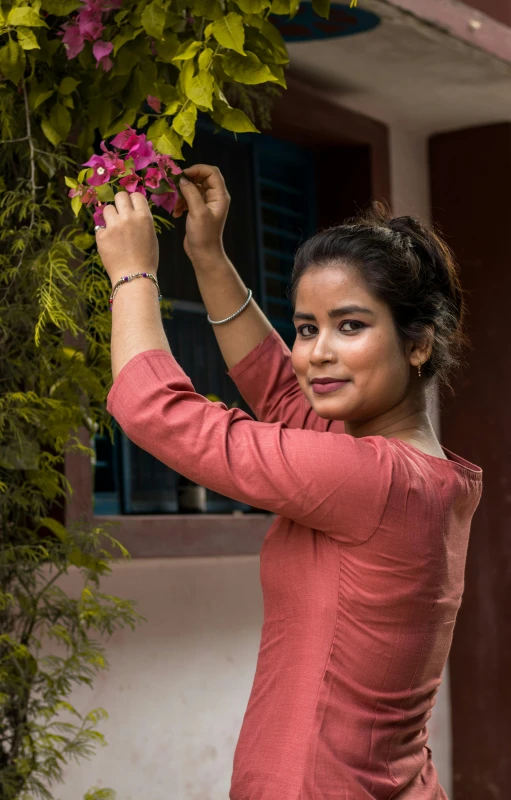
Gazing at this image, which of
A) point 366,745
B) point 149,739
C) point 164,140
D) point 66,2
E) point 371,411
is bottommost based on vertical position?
point 149,739

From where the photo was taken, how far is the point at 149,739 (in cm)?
338

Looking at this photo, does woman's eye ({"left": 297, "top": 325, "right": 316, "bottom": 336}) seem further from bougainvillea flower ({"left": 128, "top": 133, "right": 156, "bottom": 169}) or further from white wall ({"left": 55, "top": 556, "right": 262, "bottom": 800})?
white wall ({"left": 55, "top": 556, "right": 262, "bottom": 800})

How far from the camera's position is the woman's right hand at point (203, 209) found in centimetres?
202

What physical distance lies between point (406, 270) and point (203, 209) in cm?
41

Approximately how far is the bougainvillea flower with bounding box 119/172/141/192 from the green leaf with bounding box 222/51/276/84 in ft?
0.94

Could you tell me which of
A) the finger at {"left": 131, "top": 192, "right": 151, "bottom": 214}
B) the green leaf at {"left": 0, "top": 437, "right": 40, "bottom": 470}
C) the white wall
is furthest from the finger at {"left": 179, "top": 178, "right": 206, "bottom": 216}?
the white wall

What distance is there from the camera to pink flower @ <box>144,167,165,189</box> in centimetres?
188

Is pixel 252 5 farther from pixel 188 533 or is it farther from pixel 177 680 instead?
pixel 177 680

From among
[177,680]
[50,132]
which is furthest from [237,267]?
[50,132]

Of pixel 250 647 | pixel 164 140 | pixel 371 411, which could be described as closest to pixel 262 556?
pixel 371 411

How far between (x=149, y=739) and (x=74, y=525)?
1.00 meters

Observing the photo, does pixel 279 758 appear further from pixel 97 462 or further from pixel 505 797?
pixel 505 797

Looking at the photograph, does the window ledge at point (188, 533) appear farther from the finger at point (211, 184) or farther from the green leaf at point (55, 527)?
the finger at point (211, 184)

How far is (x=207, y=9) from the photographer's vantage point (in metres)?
2.04
